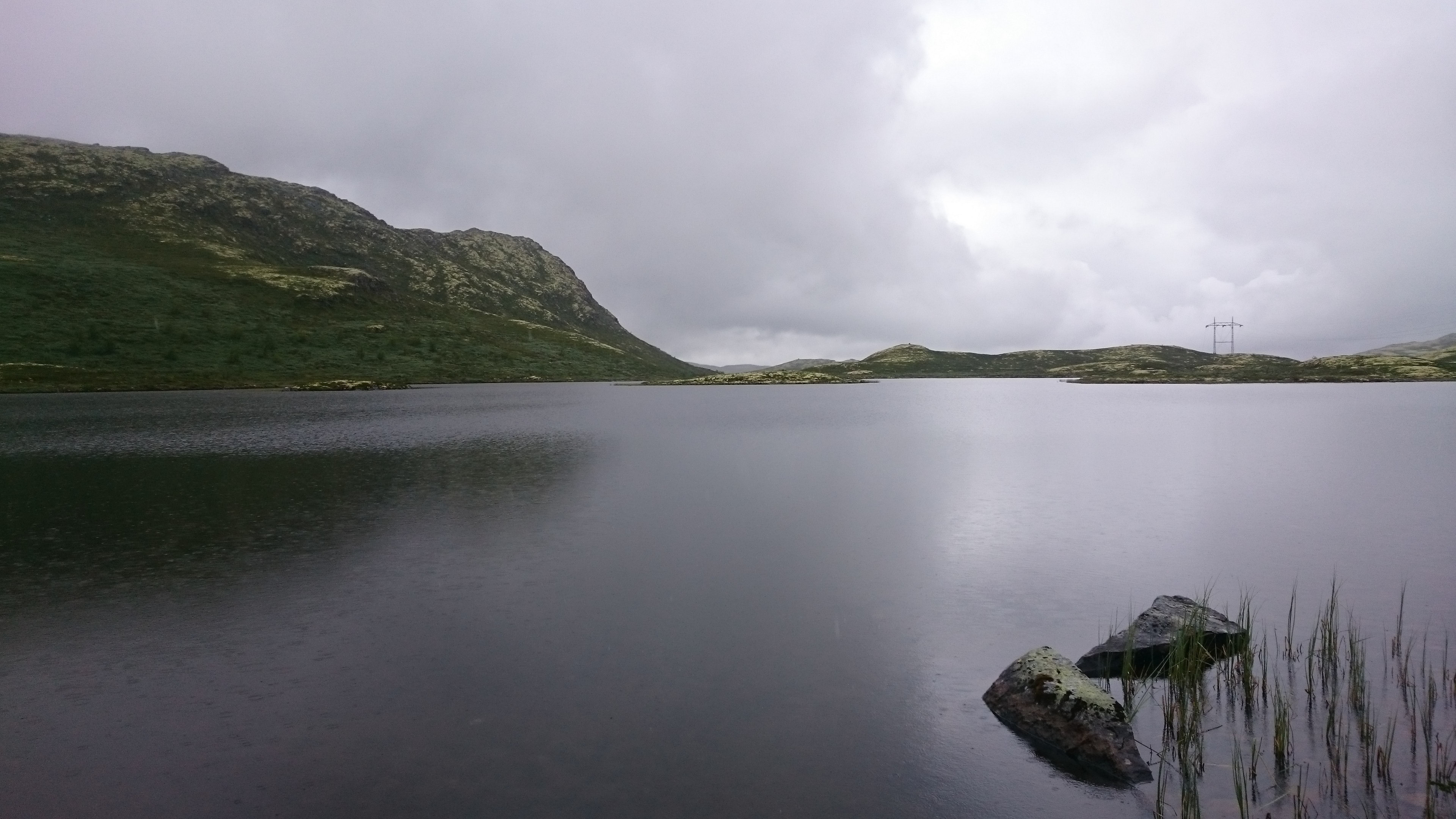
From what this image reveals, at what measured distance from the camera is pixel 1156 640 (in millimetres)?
13891

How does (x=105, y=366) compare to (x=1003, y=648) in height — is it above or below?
above

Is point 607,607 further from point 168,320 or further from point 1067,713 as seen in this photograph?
point 168,320

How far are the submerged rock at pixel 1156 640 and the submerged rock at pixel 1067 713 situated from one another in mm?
1337

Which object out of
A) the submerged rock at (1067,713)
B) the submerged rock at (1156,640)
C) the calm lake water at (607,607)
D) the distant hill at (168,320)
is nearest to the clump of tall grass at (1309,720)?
the submerged rock at (1156,640)

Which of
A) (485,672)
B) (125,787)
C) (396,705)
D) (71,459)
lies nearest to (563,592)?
(485,672)

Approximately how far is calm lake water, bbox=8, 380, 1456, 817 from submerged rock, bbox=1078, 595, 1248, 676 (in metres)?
0.95

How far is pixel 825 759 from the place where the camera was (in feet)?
35.0

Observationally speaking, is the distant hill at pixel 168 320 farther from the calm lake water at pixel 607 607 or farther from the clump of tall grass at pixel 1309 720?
the clump of tall grass at pixel 1309 720

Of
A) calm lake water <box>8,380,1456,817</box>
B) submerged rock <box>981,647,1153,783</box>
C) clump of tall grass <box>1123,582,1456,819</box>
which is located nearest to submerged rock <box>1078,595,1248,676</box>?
clump of tall grass <box>1123,582,1456,819</box>

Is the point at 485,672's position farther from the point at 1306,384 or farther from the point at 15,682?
the point at 1306,384

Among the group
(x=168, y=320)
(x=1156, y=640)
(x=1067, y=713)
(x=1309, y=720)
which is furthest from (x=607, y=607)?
(x=168, y=320)

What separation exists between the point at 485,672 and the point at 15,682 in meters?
8.44

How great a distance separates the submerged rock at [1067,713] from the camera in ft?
35.2

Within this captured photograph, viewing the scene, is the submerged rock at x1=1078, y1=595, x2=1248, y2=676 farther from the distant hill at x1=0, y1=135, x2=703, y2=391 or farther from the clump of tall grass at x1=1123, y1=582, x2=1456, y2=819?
the distant hill at x1=0, y1=135, x2=703, y2=391
